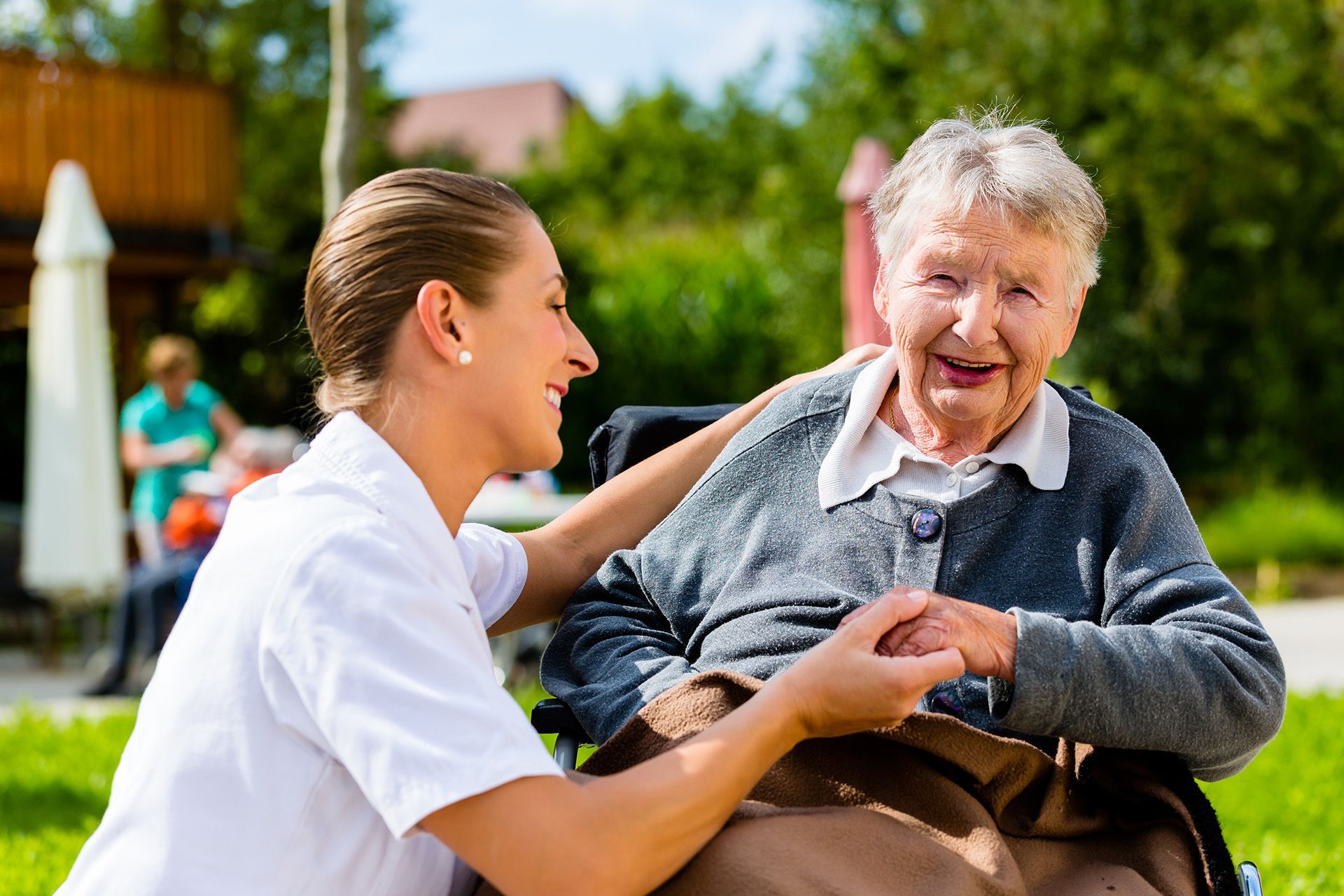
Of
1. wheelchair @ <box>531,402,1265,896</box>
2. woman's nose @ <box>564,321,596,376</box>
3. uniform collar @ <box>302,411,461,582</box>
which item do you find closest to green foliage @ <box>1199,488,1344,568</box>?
wheelchair @ <box>531,402,1265,896</box>

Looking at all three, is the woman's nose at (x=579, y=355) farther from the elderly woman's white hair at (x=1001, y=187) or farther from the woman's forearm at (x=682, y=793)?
the elderly woman's white hair at (x=1001, y=187)

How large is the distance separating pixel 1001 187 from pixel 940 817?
3.42 ft

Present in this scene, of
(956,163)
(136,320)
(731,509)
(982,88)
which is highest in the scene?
(982,88)

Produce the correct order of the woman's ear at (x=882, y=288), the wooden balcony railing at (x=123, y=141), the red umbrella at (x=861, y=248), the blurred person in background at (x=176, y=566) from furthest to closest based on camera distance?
1. the wooden balcony railing at (x=123, y=141)
2. the blurred person in background at (x=176, y=566)
3. the red umbrella at (x=861, y=248)
4. the woman's ear at (x=882, y=288)

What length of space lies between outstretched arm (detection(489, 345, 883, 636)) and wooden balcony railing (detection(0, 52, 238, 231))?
1080 centimetres

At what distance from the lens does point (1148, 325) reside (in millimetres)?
13156

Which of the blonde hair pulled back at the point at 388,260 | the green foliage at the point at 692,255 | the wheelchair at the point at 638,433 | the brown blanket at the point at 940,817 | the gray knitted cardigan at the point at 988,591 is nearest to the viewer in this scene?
the brown blanket at the point at 940,817

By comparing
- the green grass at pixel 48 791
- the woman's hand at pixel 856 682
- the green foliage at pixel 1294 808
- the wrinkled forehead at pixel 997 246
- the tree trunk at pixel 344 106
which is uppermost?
the tree trunk at pixel 344 106

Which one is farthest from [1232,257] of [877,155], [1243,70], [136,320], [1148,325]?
[136,320]

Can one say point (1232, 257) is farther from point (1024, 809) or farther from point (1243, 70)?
point (1024, 809)

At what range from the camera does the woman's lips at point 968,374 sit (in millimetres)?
2365

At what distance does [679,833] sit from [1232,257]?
12634 mm

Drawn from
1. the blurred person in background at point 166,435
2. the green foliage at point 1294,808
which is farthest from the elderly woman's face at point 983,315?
the blurred person in background at point 166,435

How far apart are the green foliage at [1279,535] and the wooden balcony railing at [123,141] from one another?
9.25m
